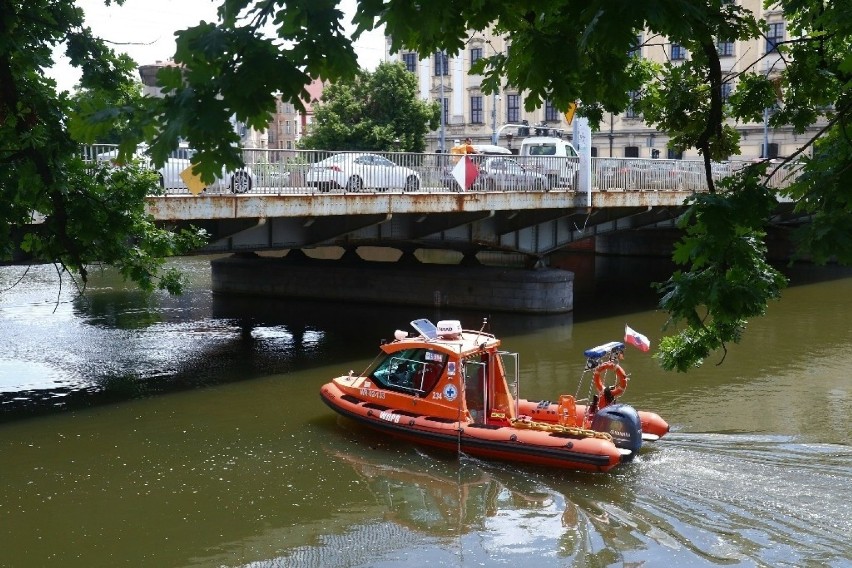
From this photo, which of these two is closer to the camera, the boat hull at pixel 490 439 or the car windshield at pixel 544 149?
the boat hull at pixel 490 439

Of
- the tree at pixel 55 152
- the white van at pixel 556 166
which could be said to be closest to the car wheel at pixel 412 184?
the white van at pixel 556 166

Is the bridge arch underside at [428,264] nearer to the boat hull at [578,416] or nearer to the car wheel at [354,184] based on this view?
the car wheel at [354,184]

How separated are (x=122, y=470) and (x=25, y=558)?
135 inches

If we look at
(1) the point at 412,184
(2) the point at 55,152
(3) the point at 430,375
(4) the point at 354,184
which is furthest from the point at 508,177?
(2) the point at 55,152

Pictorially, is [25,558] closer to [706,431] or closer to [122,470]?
[122,470]

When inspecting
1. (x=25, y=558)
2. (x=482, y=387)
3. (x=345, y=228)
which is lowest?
(x=25, y=558)

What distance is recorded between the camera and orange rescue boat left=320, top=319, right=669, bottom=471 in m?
15.1

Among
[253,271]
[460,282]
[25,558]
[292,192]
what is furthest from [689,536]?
[253,271]

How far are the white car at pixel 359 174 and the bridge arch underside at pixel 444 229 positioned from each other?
932mm

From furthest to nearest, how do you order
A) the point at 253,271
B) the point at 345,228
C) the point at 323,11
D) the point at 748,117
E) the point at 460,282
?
1. the point at 253,271
2. the point at 460,282
3. the point at 345,228
4. the point at 748,117
5. the point at 323,11

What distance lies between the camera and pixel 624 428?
49.5 ft

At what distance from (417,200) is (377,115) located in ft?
120

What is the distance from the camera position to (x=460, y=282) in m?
32.8

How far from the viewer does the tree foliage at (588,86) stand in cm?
426
